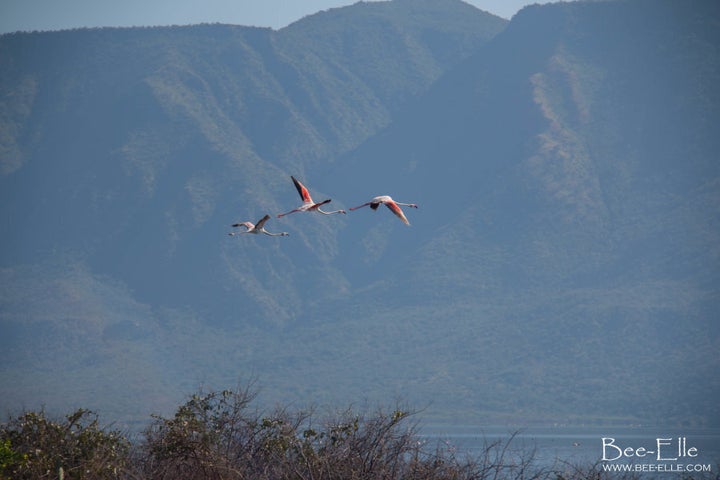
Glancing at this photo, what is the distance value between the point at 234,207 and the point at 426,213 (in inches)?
1321

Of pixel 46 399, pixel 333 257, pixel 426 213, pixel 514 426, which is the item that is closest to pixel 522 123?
pixel 426 213

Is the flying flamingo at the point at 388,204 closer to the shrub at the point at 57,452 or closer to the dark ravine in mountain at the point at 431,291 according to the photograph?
the shrub at the point at 57,452

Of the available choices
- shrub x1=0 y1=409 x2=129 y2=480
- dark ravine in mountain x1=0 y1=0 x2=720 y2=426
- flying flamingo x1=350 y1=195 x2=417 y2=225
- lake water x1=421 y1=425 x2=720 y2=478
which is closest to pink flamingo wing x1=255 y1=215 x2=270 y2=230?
flying flamingo x1=350 y1=195 x2=417 y2=225

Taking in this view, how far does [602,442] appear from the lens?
8125cm

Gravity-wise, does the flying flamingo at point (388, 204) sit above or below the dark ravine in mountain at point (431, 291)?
below

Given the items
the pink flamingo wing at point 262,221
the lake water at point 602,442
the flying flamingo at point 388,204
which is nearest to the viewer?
the flying flamingo at point 388,204

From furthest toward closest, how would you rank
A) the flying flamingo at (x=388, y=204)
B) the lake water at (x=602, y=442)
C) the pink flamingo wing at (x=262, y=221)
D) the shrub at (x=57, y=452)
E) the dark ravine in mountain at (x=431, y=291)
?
the dark ravine in mountain at (x=431, y=291)
the lake water at (x=602, y=442)
the shrub at (x=57, y=452)
the pink flamingo wing at (x=262, y=221)
the flying flamingo at (x=388, y=204)

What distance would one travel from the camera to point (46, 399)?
420ft

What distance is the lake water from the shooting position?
8681 centimetres

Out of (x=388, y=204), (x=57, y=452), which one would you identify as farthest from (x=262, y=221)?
(x=57, y=452)

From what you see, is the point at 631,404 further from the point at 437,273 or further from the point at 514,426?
the point at 437,273

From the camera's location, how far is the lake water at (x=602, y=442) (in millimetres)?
86812

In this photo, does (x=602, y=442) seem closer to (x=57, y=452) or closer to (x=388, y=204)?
(x=57, y=452)

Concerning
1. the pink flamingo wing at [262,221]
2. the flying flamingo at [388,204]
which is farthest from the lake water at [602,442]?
the flying flamingo at [388,204]
